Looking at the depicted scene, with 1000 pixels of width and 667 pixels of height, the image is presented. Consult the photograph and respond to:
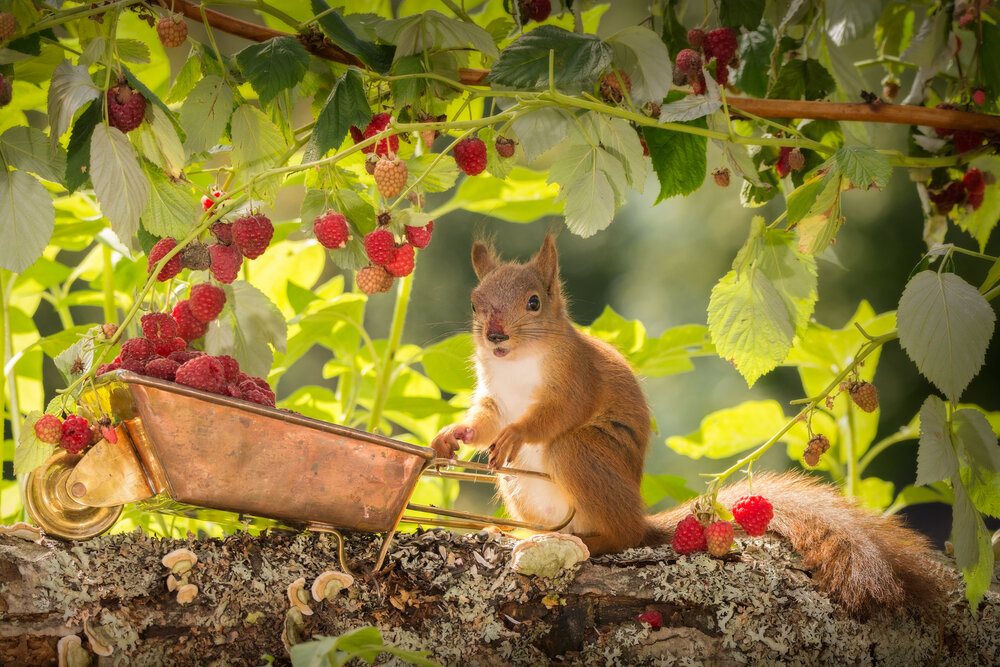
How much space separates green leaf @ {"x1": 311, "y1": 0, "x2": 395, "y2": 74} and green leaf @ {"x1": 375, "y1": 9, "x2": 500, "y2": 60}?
2 cm

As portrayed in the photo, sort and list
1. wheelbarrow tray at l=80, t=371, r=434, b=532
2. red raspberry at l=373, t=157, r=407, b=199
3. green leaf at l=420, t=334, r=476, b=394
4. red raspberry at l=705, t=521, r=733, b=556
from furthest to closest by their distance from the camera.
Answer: green leaf at l=420, t=334, r=476, b=394 < red raspberry at l=705, t=521, r=733, b=556 < red raspberry at l=373, t=157, r=407, b=199 < wheelbarrow tray at l=80, t=371, r=434, b=532

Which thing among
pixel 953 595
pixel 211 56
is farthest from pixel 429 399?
pixel 953 595

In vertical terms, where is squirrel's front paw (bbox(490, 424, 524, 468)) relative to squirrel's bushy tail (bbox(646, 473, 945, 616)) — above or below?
above

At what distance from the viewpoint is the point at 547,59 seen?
829 millimetres

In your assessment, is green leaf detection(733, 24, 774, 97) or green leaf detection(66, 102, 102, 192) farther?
green leaf detection(733, 24, 774, 97)

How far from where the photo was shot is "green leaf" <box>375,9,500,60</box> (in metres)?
0.87

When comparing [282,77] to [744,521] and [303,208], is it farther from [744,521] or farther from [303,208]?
[744,521]

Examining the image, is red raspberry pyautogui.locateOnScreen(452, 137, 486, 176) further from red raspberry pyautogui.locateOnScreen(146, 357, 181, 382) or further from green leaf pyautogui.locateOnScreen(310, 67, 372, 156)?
red raspberry pyautogui.locateOnScreen(146, 357, 181, 382)

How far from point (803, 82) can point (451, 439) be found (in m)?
0.62

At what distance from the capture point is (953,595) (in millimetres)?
956

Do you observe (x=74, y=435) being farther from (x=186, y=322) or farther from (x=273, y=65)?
(x=273, y=65)

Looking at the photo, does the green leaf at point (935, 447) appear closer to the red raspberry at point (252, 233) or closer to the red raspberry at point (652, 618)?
the red raspberry at point (652, 618)

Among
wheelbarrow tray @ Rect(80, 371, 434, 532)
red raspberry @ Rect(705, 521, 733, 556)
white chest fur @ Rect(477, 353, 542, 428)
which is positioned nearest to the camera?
wheelbarrow tray @ Rect(80, 371, 434, 532)

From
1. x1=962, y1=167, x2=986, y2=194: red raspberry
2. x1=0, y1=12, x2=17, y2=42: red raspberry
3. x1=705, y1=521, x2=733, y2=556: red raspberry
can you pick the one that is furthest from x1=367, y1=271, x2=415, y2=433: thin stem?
x1=962, y1=167, x2=986, y2=194: red raspberry
